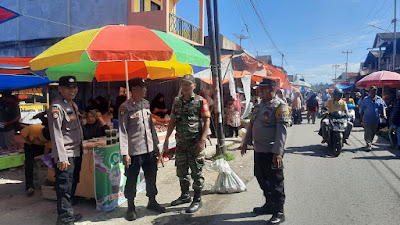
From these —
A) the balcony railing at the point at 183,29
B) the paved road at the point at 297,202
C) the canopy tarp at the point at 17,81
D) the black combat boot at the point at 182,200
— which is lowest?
the paved road at the point at 297,202

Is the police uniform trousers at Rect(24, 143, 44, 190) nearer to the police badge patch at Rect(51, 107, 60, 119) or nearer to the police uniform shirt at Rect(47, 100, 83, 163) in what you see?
the police uniform shirt at Rect(47, 100, 83, 163)

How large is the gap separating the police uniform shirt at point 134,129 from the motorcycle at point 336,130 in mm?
5643

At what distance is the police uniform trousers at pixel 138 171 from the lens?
370 cm

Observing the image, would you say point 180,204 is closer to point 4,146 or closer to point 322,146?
point 4,146

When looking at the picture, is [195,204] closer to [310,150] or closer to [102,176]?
[102,176]

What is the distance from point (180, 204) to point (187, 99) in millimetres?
1601

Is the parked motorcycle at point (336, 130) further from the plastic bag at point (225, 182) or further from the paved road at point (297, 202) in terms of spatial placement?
the plastic bag at point (225, 182)

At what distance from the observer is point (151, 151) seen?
3857 millimetres

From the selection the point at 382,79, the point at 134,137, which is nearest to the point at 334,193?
the point at 134,137

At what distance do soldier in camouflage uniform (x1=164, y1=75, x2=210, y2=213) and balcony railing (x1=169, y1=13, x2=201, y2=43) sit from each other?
32.7ft

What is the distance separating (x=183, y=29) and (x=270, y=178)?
479 inches

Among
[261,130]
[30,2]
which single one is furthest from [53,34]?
[261,130]

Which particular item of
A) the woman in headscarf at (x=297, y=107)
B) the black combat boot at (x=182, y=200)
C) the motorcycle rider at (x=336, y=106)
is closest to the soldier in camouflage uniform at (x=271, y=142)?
the black combat boot at (x=182, y=200)

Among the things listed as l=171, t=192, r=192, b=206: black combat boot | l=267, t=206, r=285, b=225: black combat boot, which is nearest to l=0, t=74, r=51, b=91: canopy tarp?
l=171, t=192, r=192, b=206: black combat boot
